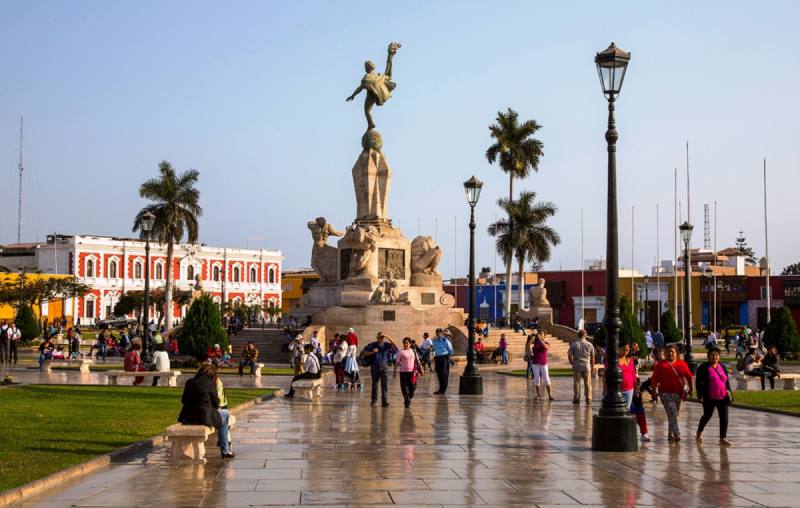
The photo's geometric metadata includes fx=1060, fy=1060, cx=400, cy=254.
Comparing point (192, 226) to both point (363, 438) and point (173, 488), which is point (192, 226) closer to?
point (363, 438)

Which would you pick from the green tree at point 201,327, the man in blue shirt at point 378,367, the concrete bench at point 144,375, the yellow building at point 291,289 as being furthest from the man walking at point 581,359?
the yellow building at point 291,289

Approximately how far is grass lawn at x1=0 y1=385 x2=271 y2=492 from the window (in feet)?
217

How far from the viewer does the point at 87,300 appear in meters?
88.4

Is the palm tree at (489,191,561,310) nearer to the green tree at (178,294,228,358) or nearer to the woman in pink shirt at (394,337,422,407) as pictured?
the green tree at (178,294,228,358)

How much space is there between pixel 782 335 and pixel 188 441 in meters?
34.0

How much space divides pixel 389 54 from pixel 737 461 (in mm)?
38156

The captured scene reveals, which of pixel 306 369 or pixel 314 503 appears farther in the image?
pixel 306 369

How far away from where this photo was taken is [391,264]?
46375 mm

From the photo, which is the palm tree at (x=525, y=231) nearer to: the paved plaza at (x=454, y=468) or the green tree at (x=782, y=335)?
the green tree at (x=782, y=335)

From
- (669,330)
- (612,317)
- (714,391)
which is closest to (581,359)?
(714,391)

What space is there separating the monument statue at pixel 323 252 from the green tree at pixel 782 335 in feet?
60.5

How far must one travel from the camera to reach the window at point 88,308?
8831 cm

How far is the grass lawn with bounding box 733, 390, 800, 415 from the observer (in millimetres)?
20500

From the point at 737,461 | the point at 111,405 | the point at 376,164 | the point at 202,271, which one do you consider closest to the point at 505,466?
the point at 737,461
